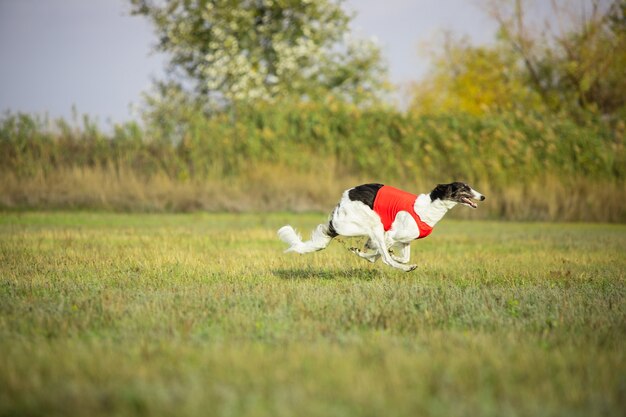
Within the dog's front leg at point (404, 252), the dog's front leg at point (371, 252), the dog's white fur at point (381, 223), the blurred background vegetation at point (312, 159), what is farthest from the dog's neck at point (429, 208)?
the blurred background vegetation at point (312, 159)

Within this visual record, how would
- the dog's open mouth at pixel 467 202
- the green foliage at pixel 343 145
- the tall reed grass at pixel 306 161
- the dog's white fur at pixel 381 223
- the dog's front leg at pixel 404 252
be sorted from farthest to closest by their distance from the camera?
the green foliage at pixel 343 145, the tall reed grass at pixel 306 161, the dog's front leg at pixel 404 252, the dog's open mouth at pixel 467 202, the dog's white fur at pixel 381 223

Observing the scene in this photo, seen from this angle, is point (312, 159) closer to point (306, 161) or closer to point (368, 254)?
point (306, 161)

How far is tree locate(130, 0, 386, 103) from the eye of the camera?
31578 millimetres

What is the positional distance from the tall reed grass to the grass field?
851 centimetres

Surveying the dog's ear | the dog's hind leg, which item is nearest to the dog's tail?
the dog's hind leg

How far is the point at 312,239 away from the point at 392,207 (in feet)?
3.43

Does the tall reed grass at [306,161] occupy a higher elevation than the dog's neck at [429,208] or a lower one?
higher

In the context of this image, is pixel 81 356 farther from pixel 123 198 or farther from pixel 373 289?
pixel 123 198

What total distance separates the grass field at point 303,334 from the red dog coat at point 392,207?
0.65 meters

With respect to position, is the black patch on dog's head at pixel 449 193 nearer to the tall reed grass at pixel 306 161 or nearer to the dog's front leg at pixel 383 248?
the dog's front leg at pixel 383 248

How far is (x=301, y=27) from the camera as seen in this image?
1305 inches

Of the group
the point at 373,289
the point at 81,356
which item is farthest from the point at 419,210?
the point at 81,356

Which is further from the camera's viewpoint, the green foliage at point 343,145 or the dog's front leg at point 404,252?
the green foliage at point 343,145

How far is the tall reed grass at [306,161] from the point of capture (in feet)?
61.5
